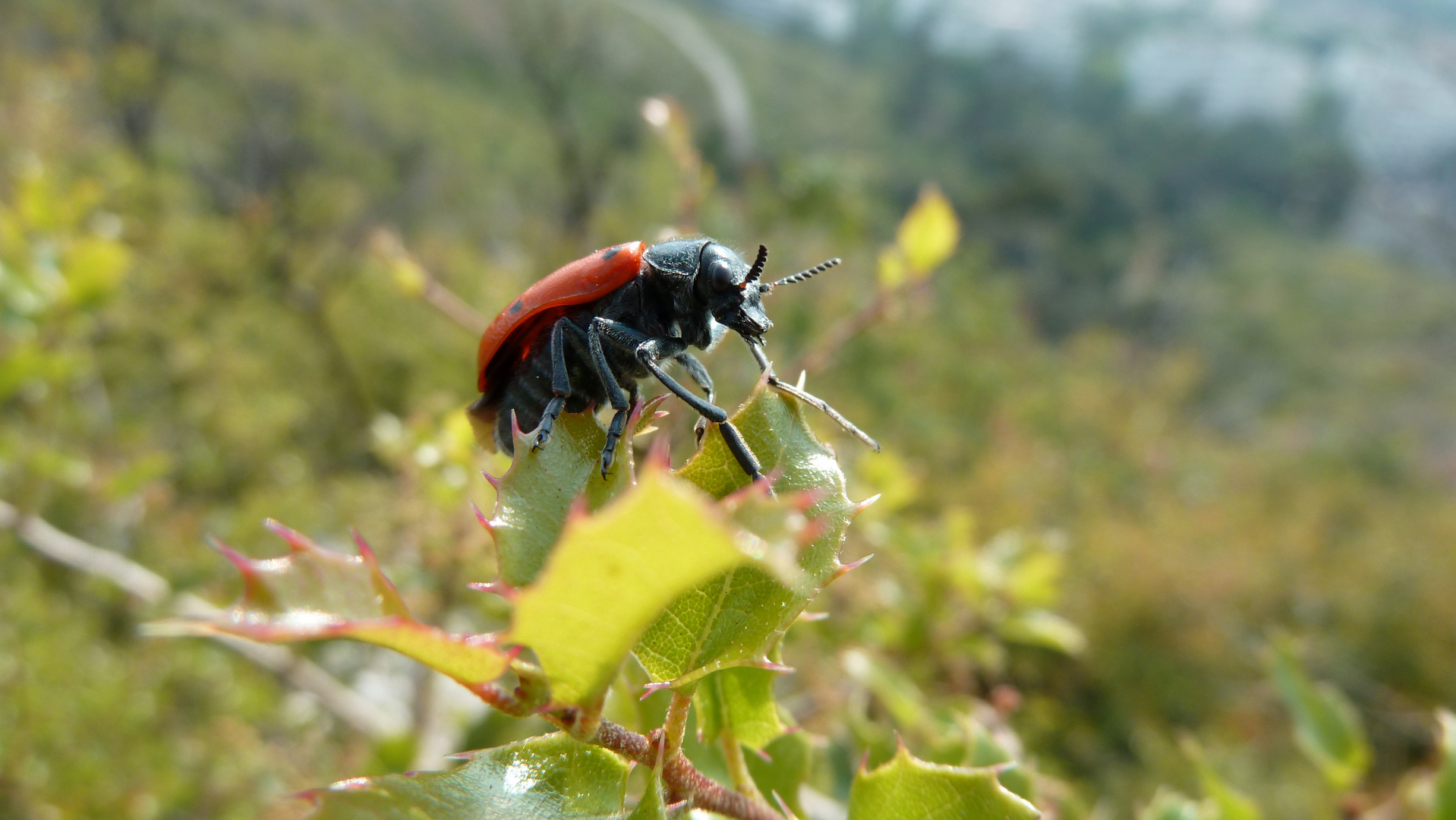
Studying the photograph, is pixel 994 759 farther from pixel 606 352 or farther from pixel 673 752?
pixel 606 352

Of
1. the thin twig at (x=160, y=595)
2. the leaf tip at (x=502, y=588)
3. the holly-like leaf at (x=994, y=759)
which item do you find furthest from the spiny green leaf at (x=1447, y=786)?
the thin twig at (x=160, y=595)

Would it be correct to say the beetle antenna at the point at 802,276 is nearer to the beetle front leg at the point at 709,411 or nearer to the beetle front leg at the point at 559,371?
the beetle front leg at the point at 709,411

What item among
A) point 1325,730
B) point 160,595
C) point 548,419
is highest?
point 548,419

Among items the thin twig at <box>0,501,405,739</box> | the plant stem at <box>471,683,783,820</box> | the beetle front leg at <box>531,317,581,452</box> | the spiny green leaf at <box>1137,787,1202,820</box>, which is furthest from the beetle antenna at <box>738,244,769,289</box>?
the thin twig at <box>0,501,405,739</box>

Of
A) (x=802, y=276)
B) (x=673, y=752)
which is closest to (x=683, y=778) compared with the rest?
(x=673, y=752)

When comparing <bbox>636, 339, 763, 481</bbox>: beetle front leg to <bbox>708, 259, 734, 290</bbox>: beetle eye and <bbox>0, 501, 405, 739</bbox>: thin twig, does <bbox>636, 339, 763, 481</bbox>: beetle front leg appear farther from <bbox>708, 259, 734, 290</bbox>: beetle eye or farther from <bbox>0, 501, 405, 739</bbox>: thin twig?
<bbox>0, 501, 405, 739</bbox>: thin twig

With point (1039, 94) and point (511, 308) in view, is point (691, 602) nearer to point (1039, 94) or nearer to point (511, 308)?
point (511, 308)
